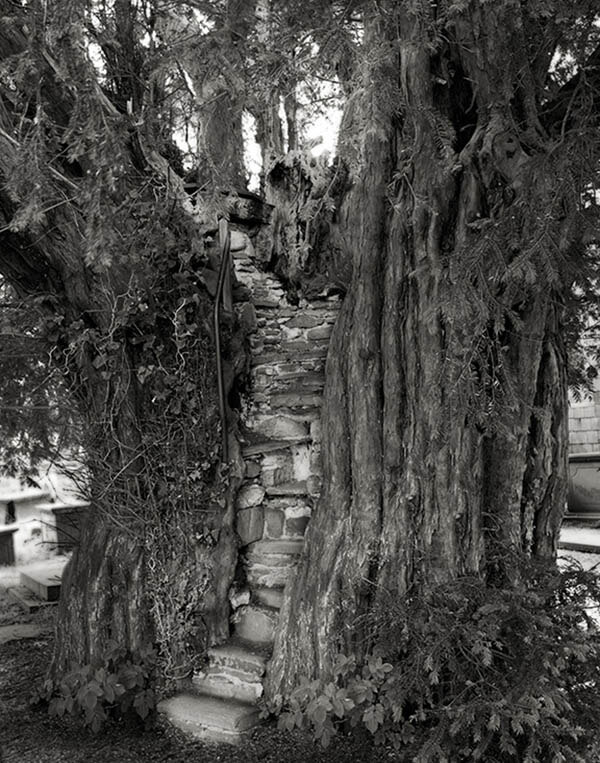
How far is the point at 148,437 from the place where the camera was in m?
4.03

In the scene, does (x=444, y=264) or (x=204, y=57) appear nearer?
(x=204, y=57)

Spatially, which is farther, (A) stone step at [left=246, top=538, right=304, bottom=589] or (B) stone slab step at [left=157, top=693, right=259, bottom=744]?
(A) stone step at [left=246, top=538, right=304, bottom=589]

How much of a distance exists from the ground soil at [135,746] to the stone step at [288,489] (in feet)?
4.03

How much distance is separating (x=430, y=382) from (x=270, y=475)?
47.6 inches

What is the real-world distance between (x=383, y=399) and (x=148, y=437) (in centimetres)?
135

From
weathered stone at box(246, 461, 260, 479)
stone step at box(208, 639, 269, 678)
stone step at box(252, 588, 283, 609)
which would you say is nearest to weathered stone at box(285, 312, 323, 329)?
weathered stone at box(246, 461, 260, 479)

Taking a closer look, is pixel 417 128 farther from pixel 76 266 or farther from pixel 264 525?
pixel 264 525

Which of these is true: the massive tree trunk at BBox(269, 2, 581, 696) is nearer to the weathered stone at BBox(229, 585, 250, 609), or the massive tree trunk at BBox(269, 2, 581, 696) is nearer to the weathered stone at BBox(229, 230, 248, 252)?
the weathered stone at BBox(229, 585, 250, 609)

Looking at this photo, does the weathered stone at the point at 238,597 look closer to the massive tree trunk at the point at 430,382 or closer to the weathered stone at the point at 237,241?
the massive tree trunk at the point at 430,382

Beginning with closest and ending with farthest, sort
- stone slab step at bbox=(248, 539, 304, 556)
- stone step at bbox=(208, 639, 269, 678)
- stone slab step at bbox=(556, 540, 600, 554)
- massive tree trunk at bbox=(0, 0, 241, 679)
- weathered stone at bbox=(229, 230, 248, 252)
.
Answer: stone step at bbox=(208, 639, 269, 678), massive tree trunk at bbox=(0, 0, 241, 679), stone slab step at bbox=(248, 539, 304, 556), weathered stone at bbox=(229, 230, 248, 252), stone slab step at bbox=(556, 540, 600, 554)

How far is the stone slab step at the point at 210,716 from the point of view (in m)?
3.54

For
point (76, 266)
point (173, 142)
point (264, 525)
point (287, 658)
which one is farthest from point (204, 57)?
point (287, 658)

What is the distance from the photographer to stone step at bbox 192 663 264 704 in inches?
148

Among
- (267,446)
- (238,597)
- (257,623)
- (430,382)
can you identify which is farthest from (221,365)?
(257,623)
